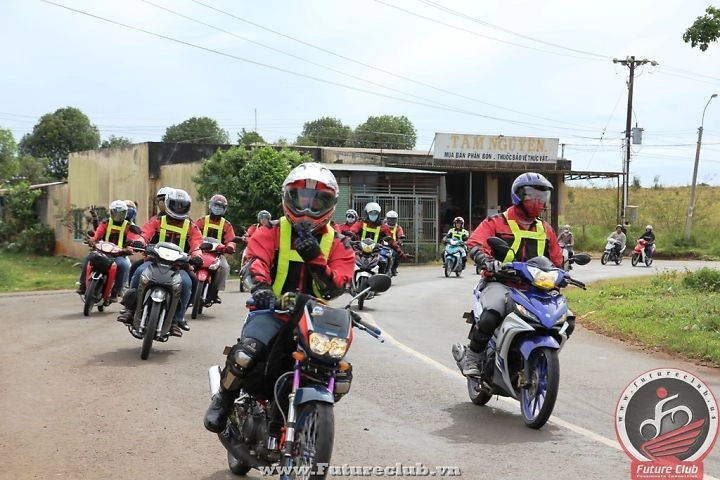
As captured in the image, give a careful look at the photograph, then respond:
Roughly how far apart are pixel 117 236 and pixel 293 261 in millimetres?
9742

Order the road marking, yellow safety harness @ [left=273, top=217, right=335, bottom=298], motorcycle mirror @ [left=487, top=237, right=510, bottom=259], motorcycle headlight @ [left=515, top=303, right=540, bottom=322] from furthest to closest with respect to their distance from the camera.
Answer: motorcycle mirror @ [left=487, top=237, right=510, bottom=259] < motorcycle headlight @ [left=515, top=303, right=540, bottom=322] < the road marking < yellow safety harness @ [left=273, top=217, right=335, bottom=298]

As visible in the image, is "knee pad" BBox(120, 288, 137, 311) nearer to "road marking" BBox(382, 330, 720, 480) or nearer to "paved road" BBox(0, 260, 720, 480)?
"paved road" BBox(0, 260, 720, 480)

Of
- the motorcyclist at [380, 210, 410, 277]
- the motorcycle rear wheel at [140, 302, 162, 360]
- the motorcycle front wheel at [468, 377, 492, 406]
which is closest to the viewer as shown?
the motorcycle front wheel at [468, 377, 492, 406]

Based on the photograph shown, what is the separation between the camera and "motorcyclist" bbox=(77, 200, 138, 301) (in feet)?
47.5

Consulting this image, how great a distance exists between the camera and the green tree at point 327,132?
255 feet

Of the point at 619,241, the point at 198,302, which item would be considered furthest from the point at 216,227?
the point at 619,241

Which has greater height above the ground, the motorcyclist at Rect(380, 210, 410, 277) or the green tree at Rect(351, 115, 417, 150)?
the green tree at Rect(351, 115, 417, 150)

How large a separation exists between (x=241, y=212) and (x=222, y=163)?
2241mm

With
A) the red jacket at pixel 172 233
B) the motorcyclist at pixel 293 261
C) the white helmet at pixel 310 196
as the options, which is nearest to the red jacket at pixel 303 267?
the motorcyclist at pixel 293 261

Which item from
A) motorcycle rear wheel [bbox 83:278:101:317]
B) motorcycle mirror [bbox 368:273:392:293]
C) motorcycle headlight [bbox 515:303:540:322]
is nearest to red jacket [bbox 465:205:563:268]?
motorcycle headlight [bbox 515:303:540:322]

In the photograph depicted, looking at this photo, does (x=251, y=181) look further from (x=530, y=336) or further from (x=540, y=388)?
(x=540, y=388)

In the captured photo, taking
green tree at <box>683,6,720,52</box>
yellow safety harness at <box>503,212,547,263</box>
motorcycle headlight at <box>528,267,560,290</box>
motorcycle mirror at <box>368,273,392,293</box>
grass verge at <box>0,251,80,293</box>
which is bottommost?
grass verge at <box>0,251,80,293</box>

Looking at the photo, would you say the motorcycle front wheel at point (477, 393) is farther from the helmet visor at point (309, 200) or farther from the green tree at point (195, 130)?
the green tree at point (195, 130)

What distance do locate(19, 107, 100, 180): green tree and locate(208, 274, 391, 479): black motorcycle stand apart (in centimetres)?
7253
